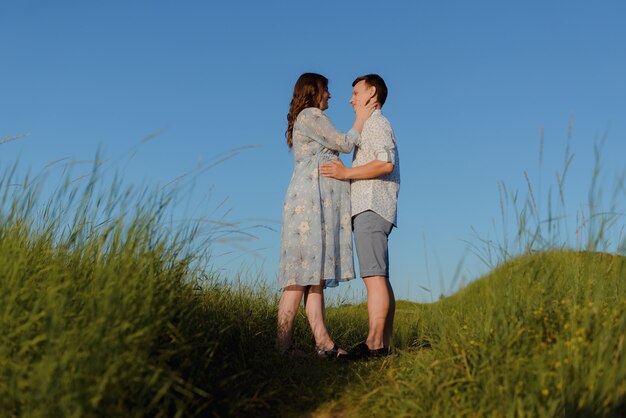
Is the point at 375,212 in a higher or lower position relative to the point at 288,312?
higher

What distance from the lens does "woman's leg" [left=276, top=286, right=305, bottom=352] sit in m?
6.50

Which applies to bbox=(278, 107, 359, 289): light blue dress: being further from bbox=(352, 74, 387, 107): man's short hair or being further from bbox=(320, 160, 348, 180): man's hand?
bbox=(352, 74, 387, 107): man's short hair

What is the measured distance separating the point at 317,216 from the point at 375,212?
59 centimetres

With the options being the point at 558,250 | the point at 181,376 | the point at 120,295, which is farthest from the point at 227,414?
the point at 558,250

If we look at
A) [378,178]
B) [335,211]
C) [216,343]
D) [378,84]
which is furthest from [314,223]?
[216,343]

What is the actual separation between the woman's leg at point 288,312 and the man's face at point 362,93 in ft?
6.52

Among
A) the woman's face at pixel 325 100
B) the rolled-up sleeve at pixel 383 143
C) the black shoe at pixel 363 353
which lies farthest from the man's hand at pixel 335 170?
the black shoe at pixel 363 353

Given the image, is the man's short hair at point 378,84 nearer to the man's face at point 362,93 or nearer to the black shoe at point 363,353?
the man's face at point 362,93

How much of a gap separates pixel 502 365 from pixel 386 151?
2953mm

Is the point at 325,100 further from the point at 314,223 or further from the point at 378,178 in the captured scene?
the point at 314,223

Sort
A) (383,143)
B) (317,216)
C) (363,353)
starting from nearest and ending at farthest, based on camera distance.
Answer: (363,353) → (383,143) → (317,216)

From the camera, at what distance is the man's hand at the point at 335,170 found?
21.0ft

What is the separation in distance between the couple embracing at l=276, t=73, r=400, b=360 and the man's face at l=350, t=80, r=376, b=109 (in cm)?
1

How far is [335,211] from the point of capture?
21.7 ft
